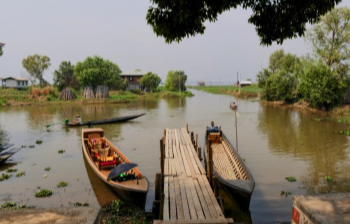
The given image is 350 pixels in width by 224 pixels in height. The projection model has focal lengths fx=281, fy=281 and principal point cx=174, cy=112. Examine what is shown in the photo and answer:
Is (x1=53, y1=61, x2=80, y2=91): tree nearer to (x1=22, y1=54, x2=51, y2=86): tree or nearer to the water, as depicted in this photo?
(x1=22, y1=54, x2=51, y2=86): tree

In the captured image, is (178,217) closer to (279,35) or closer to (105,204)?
(105,204)

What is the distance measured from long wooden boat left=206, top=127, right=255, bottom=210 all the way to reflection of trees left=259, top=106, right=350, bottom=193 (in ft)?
10.1

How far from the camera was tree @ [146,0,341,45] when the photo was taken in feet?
21.9

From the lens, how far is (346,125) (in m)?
25.9

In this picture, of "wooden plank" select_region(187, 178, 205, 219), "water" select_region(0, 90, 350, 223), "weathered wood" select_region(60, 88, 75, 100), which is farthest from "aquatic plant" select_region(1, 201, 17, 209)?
"weathered wood" select_region(60, 88, 75, 100)

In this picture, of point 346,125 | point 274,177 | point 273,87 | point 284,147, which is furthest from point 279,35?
point 273,87

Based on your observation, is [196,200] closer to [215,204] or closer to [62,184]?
[215,204]

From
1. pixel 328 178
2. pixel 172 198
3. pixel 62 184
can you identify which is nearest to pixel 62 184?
pixel 62 184

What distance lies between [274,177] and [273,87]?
1410 inches

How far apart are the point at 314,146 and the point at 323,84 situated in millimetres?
17079

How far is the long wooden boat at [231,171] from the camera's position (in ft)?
30.1

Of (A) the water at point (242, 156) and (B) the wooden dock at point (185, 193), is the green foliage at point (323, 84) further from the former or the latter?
(B) the wooden dock at point (185, 193)

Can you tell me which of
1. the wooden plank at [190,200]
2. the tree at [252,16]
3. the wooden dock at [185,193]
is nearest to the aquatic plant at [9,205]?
the wooden dock at [185,193]

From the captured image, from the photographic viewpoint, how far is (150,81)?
70750 millimetres
